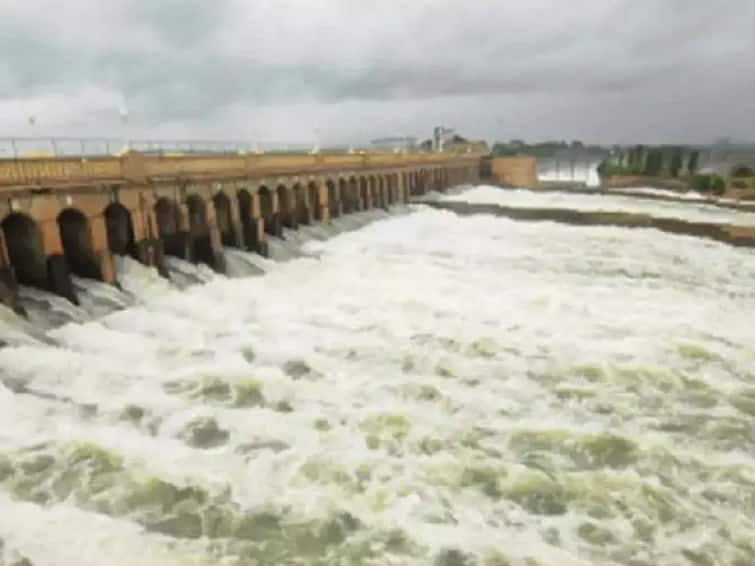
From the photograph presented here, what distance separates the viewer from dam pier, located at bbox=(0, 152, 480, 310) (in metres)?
19.9

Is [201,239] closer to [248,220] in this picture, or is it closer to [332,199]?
[248,220]

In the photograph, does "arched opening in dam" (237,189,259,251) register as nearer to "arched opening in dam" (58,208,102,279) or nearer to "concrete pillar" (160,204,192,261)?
"concrete pillar" (160,204,192,261)

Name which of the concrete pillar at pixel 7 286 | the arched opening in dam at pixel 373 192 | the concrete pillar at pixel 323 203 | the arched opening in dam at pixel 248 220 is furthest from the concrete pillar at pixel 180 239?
the arched opening in dam at pixel 373 192

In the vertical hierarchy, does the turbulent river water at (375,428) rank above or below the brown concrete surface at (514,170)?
above

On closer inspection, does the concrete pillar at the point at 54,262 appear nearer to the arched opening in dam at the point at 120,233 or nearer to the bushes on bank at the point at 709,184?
the arched opening in dam at the point at 120,233

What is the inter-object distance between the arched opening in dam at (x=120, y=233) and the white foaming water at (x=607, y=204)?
1534 inches

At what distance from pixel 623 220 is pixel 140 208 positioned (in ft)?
105

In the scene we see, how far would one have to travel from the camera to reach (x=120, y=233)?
2467 cm

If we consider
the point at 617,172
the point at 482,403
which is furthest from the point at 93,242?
the point at 617,172

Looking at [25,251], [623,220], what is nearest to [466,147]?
[623,220]

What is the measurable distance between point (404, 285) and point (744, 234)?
23.8 metres

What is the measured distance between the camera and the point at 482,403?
13.7m

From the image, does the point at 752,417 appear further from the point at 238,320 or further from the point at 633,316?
the point at 238,320

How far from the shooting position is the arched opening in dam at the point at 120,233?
24.6m
